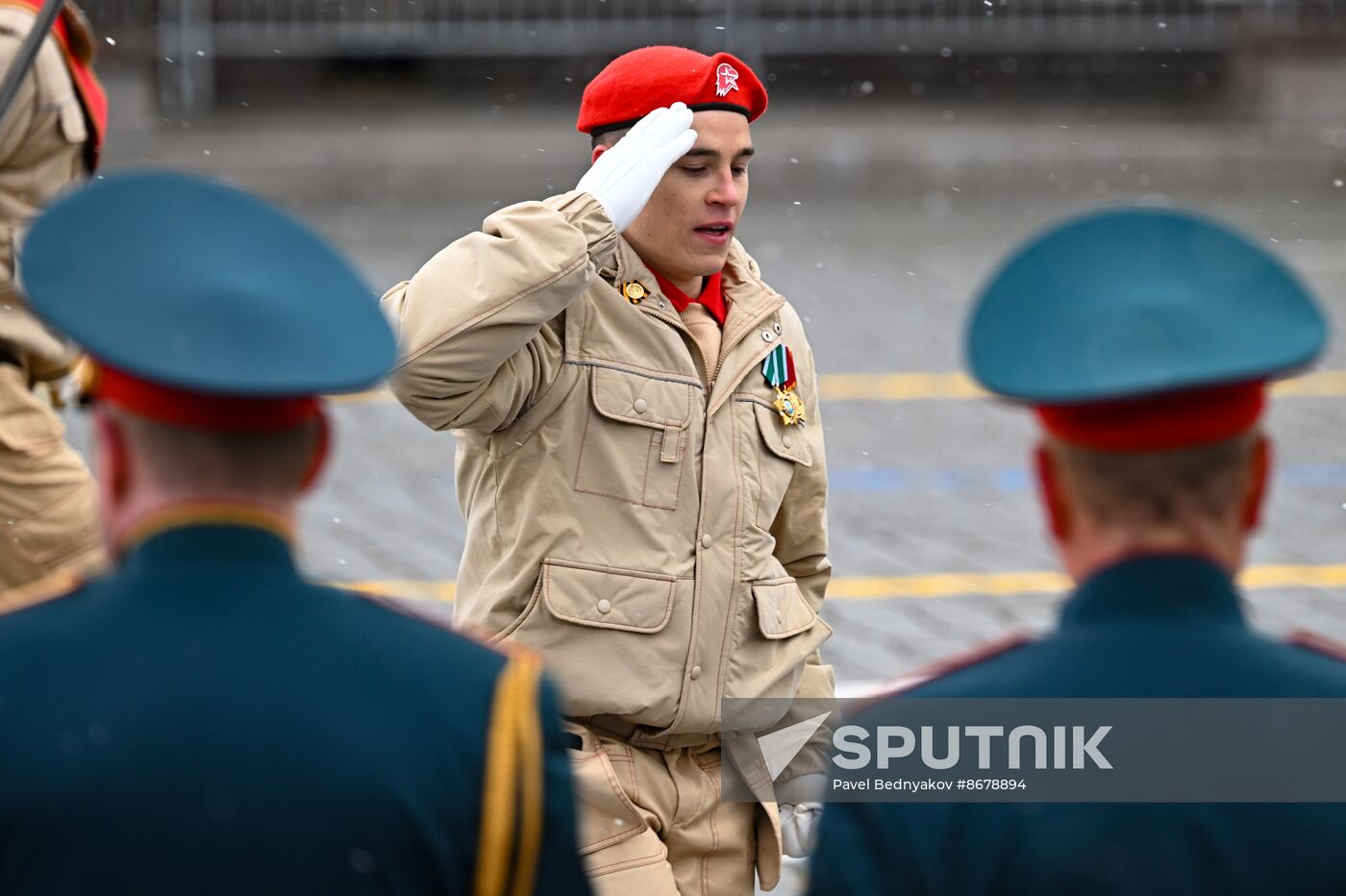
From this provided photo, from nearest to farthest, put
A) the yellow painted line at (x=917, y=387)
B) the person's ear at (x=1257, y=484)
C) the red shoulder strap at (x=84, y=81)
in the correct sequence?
the person's ear at (x=1257, y=484)
the red shoulder strap at (x=84, y=81)
the yellow painted line at (x=917, y=387)

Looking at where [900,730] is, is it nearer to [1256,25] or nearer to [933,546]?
[933,546]

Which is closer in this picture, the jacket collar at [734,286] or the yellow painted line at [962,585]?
the jacket collar at [734,286]

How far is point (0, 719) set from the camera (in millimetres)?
2025

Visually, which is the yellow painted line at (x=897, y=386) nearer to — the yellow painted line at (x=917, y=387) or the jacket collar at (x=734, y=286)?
the yellow painted line at (x=917, y=387)

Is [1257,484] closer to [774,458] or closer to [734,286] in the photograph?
[774,458]

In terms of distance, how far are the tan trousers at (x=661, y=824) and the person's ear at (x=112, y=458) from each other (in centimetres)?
155

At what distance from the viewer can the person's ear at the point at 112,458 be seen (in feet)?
6.83

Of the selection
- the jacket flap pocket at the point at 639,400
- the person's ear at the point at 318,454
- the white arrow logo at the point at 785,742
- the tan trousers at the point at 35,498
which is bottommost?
the white arrow logo at the point at 785,742

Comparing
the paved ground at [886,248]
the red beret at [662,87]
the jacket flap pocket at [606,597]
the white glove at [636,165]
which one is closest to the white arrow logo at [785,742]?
the jacket flap pocket at [606,597]

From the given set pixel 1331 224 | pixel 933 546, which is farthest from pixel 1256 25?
pixel 933 546

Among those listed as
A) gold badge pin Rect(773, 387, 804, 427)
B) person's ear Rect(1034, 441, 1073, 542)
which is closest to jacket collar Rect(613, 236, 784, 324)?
gold badge pin Rect(773, 387, 804, 427)

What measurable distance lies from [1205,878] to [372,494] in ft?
23.8

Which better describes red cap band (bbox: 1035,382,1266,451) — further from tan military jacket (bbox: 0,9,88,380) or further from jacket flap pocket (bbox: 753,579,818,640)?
tan military jacket (bbox: 0,9,88,380)

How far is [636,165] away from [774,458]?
25.7 inches
